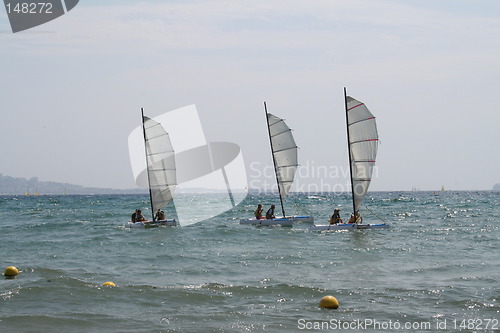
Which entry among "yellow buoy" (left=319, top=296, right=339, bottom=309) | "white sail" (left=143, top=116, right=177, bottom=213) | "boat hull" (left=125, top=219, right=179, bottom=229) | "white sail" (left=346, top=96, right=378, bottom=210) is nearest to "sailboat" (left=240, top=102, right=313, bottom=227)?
"white sail" (left=346, top=96, right=378, bottom=210)

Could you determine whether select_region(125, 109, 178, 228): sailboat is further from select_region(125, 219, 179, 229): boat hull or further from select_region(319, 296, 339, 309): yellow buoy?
select_region(319, 296, 339, 309): yellow buoy

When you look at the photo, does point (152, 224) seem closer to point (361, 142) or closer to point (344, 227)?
point (344, 227)

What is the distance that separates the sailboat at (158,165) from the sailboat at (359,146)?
766cm

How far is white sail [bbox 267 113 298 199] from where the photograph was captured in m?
31.7

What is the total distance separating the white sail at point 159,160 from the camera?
2983 cm

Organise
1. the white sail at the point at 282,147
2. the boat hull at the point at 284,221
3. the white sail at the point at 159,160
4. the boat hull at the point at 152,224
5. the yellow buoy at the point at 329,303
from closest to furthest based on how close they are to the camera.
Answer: the yellow buoy at the point at 329,303 → the white sail at the point at 159,160 → the boat hull at the point at 152,224 → the boat hull at the point at 284,221 → the white sail at the point at 282,147

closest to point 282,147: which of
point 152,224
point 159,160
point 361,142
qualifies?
point 361,142

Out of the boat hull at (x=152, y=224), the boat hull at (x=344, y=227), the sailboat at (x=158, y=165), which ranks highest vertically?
the sailboat at (x=158, y=165)

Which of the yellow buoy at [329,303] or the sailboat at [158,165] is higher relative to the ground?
the sailboat at [158,165]

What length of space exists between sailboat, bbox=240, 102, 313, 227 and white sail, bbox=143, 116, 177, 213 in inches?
187

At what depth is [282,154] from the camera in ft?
105

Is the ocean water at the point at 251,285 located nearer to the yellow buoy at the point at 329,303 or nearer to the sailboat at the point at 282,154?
the yellow buoy at the point at 329,303

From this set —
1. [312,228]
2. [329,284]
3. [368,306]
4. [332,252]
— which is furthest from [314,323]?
[312,228]

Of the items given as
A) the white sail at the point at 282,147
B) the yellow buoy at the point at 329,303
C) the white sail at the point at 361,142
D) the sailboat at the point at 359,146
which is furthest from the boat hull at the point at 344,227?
the yellow buoy at the point at 329,303
